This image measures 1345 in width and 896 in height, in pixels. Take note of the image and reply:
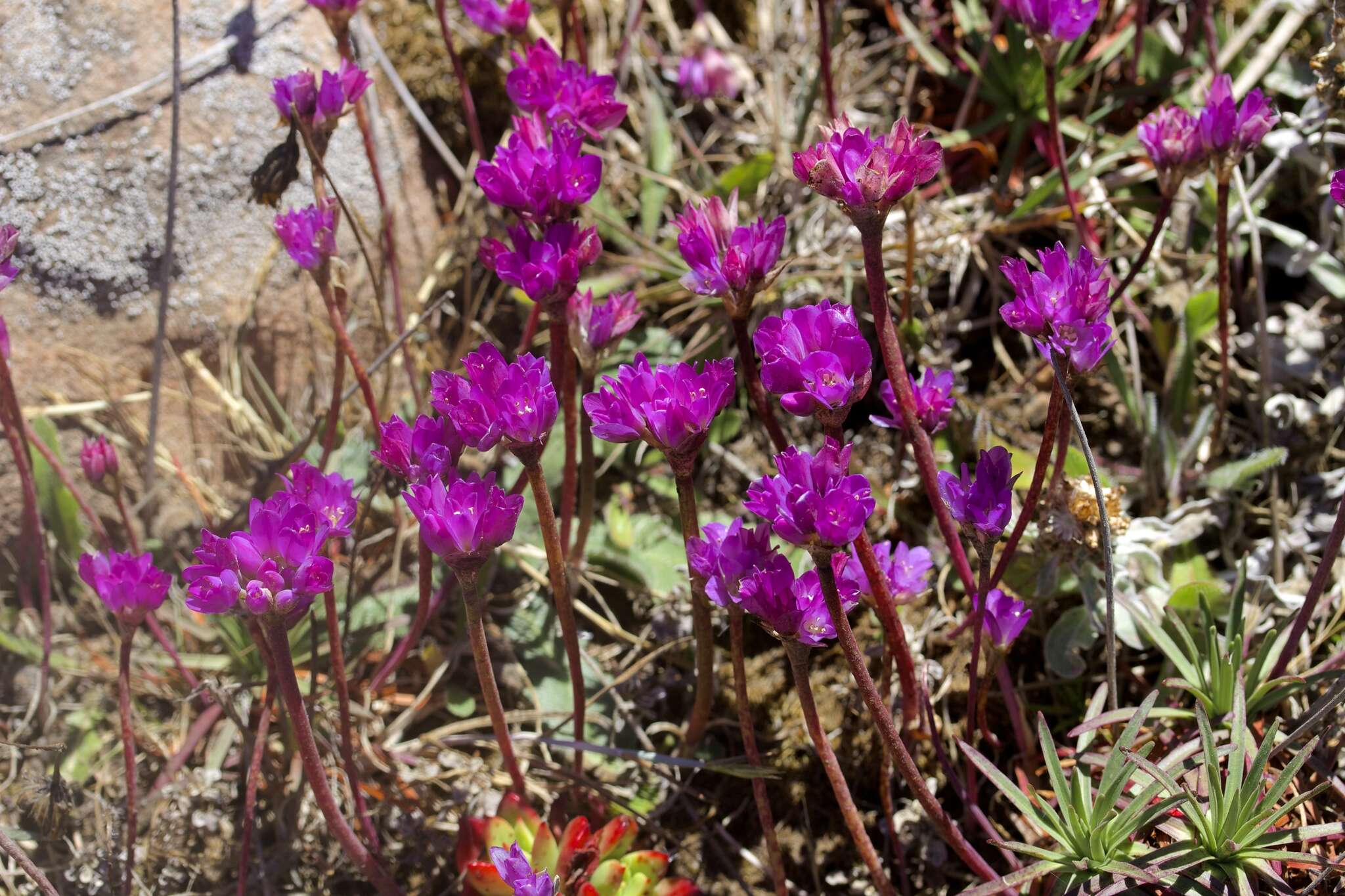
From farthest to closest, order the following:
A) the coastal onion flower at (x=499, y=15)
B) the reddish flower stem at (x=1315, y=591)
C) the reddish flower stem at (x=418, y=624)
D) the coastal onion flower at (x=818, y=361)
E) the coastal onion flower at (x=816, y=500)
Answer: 1. the coastal onion flower at (x=499, y=15)
2. the reddish flower stem at (x=418, y=624)
3. the reddish flower stem at (x=1315, y=591)
4. the coastal onion flower at (x=818, y=361)
5. the coastal onion flower at (x=816, y=500)

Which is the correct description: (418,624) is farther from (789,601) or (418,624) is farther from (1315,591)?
(1315,591)

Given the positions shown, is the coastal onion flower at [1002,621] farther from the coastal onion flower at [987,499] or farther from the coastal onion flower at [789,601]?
the coastal onion flower at [789,601]

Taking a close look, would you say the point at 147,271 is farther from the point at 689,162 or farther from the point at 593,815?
the point at 593,815

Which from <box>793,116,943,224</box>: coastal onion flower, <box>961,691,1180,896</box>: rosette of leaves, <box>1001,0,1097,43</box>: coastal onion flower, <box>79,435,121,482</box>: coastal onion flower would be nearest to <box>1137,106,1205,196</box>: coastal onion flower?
<box>1001,0,1097,43</box>: coastal onion flower

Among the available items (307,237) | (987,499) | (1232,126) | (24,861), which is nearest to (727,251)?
(987,499)

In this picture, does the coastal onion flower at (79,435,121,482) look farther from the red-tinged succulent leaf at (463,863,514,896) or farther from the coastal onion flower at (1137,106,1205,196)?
the coastal onion flower at (1137,106,1205,196)

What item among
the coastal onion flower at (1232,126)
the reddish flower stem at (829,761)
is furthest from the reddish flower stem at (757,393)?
the coastal onion flower at (1232,126)
